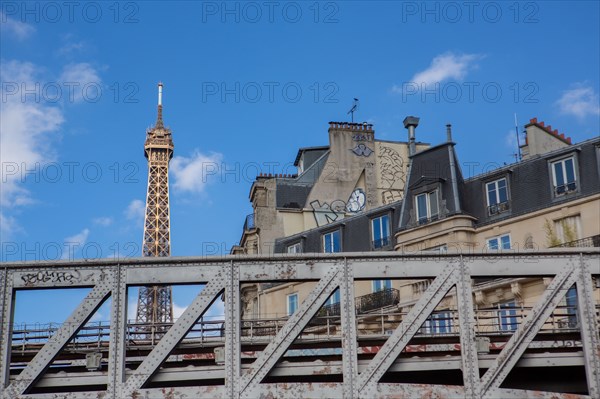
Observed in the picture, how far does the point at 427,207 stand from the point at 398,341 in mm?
20895

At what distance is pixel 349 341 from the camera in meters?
20.1

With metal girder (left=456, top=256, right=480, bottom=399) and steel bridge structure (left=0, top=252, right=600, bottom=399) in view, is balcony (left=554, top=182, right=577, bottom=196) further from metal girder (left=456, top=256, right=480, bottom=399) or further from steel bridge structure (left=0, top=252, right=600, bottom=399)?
metal girder (left=456, top=256, right=480, bottom=399)

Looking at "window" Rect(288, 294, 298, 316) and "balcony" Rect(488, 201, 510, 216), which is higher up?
"balcony" Rect(488, 201, 510, 216)

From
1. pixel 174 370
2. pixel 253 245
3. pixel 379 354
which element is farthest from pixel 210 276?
pixel 253 245

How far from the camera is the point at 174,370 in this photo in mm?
20797

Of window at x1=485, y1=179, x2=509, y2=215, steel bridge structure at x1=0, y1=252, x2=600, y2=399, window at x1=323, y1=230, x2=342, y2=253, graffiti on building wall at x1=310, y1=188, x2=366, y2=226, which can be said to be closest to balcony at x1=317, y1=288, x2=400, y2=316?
window at x1=323, y1=230, x2=342, y2=253

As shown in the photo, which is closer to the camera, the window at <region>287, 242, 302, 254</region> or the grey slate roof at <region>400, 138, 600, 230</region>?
the grey slate roof at <region>400, 138, 600, 230</region>

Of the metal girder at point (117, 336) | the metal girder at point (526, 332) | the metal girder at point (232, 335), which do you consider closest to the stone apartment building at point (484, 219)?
the metal girder at point (526, 332)

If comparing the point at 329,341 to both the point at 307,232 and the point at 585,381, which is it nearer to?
the point at 585,381

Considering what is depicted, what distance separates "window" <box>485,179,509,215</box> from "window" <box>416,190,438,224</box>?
2341 millimetres

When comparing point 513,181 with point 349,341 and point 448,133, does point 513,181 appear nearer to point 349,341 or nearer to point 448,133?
point 448,133

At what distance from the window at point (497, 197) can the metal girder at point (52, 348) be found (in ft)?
72.2

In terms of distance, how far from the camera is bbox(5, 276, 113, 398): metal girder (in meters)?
19.7

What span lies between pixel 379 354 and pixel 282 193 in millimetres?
31597
